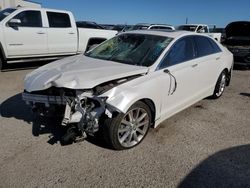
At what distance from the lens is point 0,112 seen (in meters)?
5.06

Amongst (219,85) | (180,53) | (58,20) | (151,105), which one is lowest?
(219,85)

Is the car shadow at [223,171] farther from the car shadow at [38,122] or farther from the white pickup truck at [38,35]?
the white pickup truck at [38,35]

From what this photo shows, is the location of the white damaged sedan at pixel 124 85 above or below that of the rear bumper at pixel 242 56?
above

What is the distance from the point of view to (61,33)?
366 inches

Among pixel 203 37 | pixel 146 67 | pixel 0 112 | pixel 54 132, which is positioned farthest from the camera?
pixel 203 37

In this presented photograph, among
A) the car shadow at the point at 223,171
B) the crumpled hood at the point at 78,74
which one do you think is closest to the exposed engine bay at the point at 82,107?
the crumpled hood at the point at 78,74

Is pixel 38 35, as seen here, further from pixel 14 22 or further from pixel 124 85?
pixel 124 85

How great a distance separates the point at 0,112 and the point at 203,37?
4203mm

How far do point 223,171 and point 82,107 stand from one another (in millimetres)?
1930

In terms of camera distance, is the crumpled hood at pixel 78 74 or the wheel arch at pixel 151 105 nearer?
the crumpled hood at pixel 78 74

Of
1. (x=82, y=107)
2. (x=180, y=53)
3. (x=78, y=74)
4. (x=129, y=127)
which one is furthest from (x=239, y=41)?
(x=82, y=107)

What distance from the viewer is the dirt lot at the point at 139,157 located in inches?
123

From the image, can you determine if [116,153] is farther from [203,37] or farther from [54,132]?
[203,37]

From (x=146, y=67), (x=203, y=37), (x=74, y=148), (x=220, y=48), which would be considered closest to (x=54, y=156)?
(x=74, y=148)
